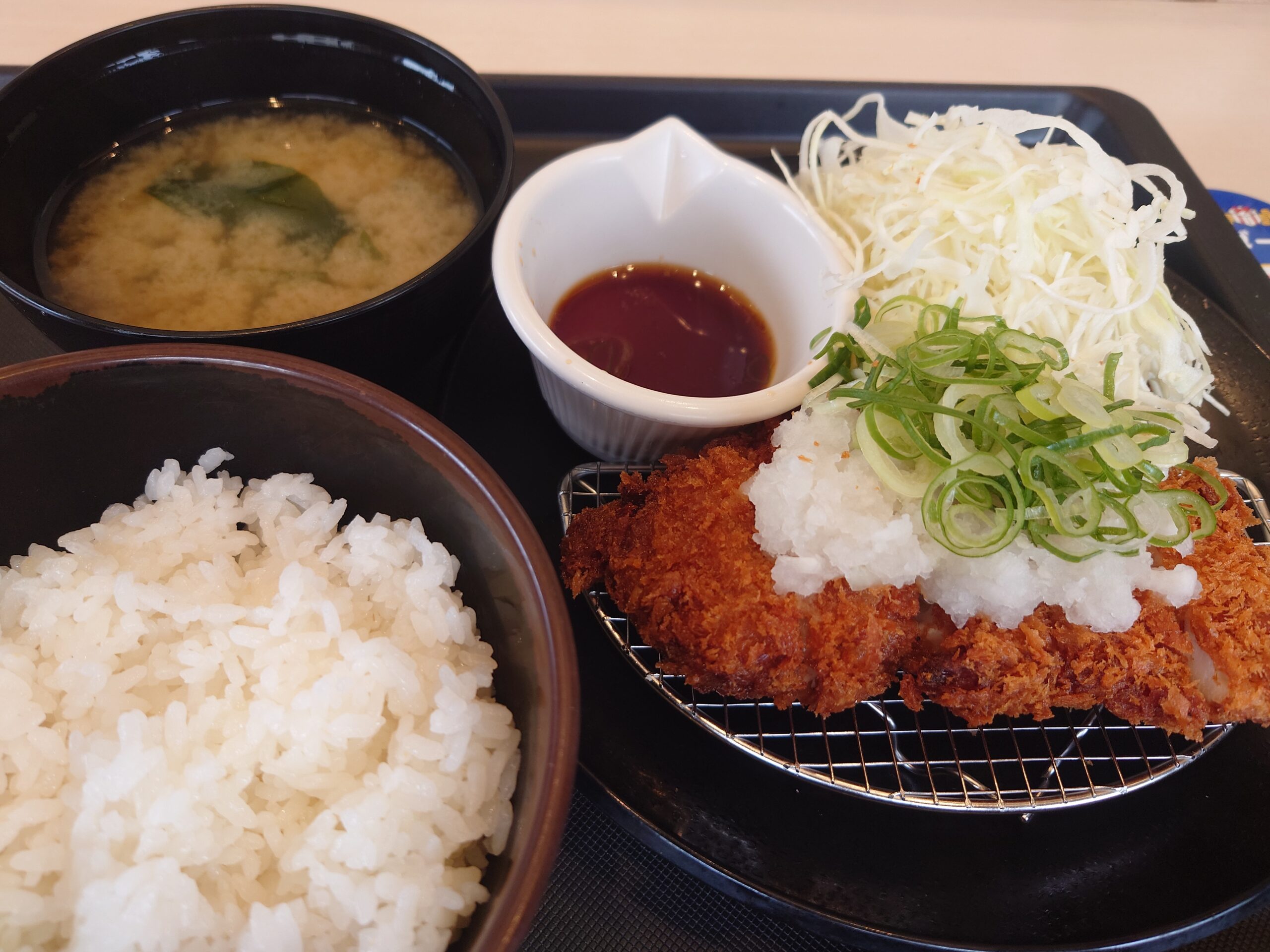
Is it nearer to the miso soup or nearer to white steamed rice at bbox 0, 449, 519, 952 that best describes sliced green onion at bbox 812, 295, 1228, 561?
white steamed rice at bbox 0, 449, 519, 952

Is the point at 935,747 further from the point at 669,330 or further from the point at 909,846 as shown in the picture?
the point at 669,330

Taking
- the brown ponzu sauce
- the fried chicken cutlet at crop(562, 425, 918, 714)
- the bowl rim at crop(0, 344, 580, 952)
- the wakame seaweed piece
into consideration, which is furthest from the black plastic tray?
the wakame seaweed piece

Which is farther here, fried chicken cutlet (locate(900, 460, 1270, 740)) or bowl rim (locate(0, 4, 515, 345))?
fried chicken cutlet (locate(900, 460, 1270, 740))

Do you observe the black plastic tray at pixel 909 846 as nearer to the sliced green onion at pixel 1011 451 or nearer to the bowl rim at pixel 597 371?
the bowl rim at pixel 597 371

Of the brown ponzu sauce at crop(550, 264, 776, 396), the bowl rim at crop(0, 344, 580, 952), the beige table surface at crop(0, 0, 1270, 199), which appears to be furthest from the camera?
the beige table surface at crop(0, 0, 1270, 199)

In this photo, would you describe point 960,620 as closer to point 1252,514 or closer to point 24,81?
point 1252,514

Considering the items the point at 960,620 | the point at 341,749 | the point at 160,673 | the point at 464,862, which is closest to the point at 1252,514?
the point at 960,620
